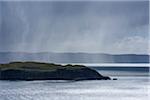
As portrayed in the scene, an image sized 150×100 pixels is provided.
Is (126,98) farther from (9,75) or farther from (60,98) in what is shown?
(9,75)

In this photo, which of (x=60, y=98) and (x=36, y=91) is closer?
(x=60, y=98)

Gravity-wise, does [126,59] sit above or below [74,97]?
above

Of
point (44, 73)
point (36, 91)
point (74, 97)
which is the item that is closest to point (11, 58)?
point (44, 73)

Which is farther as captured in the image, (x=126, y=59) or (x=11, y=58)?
(x=126, y=59)

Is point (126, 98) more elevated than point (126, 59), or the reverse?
point (126, 59)

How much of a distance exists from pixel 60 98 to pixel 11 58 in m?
41.2

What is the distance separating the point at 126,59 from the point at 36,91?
105 metres

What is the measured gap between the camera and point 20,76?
150 feet

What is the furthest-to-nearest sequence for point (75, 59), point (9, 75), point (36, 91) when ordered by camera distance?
point (75, 59), point (9, 75), point (36, 91)

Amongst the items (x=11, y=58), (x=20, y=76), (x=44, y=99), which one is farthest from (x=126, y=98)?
(x=11, y=58)

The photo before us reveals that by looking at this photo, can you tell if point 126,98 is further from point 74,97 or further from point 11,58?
point 11,58

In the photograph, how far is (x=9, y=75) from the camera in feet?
149

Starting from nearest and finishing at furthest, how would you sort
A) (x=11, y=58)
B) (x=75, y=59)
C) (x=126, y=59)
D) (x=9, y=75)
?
(x=9, y=75) → (x=11, y=58) → (x=75, y=59) → (x=126, y=59)

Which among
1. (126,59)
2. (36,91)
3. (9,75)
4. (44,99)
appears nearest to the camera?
(44,99)
